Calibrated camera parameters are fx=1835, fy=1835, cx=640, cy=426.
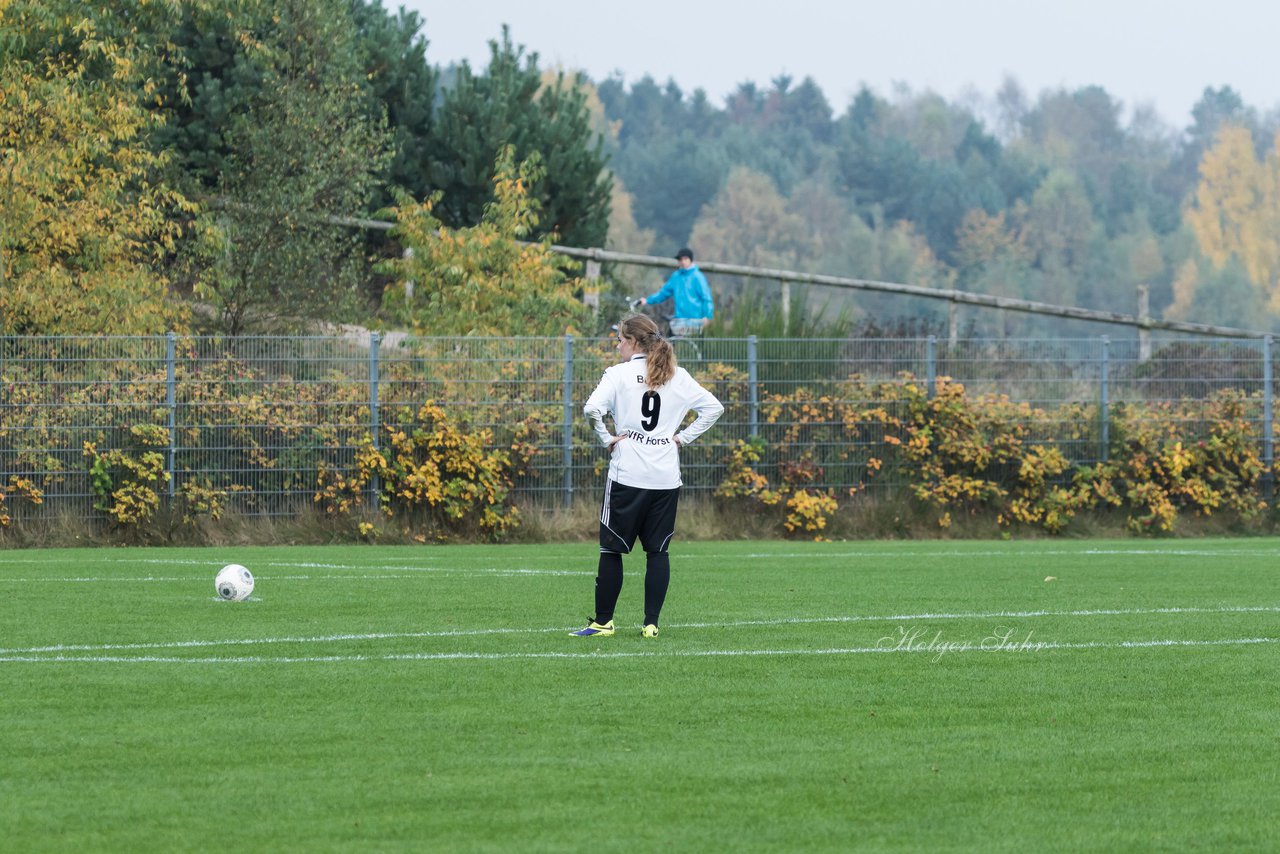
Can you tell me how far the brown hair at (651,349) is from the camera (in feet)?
33.0

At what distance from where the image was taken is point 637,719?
742 centimetres

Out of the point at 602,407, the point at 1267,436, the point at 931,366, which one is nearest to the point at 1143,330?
the point at 1267,436

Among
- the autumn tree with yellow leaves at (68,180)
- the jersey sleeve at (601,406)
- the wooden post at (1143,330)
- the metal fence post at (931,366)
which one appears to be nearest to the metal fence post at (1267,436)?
the wooden post at (1143,330)

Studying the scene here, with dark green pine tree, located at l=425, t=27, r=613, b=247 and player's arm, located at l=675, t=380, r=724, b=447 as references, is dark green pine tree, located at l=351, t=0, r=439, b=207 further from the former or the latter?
player's arm, located at l=675, t=380, r=724, b=447

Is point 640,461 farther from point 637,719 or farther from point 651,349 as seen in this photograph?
point 637,719

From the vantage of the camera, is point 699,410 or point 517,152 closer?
point 699,410

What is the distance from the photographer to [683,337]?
20.8 m

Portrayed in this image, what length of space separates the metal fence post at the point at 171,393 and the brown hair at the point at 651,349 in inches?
387

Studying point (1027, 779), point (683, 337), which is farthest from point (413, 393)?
point (1027, 779)

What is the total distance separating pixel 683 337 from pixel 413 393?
10.5ft

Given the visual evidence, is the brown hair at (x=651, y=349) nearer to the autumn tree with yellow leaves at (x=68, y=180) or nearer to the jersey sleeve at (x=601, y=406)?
the jersey sleeve at (x=601, y=406)

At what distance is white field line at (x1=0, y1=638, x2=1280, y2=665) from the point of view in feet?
29.5

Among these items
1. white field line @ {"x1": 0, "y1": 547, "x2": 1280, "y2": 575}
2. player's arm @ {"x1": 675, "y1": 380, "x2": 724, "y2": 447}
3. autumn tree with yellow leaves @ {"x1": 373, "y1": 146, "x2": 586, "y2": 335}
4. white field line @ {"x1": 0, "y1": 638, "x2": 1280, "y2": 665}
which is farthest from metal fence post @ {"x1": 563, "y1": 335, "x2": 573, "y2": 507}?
white field line @ {"x1": 0, "y1": 638, "x2": 1280, "y2": 665}

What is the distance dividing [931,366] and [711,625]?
10.8 m
